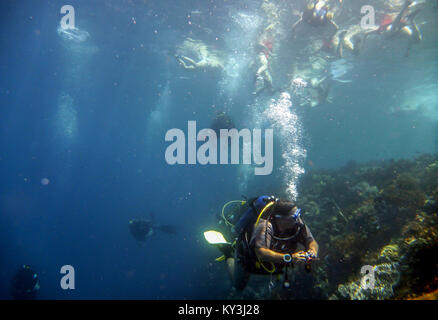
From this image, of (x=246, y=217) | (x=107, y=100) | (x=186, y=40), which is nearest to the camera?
(x=246, y=217)

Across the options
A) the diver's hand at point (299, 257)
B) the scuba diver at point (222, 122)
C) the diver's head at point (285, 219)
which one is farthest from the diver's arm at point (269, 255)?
the scuba diver at point (222, 122)

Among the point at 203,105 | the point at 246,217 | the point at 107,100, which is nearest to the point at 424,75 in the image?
the point at 203,105

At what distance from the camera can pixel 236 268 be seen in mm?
4547

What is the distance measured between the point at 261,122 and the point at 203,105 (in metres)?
12.5

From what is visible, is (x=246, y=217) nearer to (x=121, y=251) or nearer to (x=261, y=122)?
(x=261, y=122)

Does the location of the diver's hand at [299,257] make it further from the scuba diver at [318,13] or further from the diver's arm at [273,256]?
the scuba diver at [318,13]

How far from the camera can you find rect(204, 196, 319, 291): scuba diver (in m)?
2.96

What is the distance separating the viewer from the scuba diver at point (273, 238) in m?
2.96

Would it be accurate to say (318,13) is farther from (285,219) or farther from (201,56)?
(201,56)

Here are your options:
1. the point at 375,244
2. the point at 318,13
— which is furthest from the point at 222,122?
the point at 375,244

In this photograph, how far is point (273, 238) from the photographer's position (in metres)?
3.53

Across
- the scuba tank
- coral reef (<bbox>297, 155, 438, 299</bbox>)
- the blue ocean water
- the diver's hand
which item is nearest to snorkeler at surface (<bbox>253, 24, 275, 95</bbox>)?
the blue ocean water

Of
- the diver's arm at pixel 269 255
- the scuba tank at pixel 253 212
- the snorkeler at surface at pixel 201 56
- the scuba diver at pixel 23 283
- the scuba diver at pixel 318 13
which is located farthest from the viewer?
the snorkeler at surface at pixel 201 56

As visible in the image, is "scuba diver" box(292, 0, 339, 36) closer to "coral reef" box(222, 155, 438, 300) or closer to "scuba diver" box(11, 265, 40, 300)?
"coral reef" box(222, 155, 438, 300)
